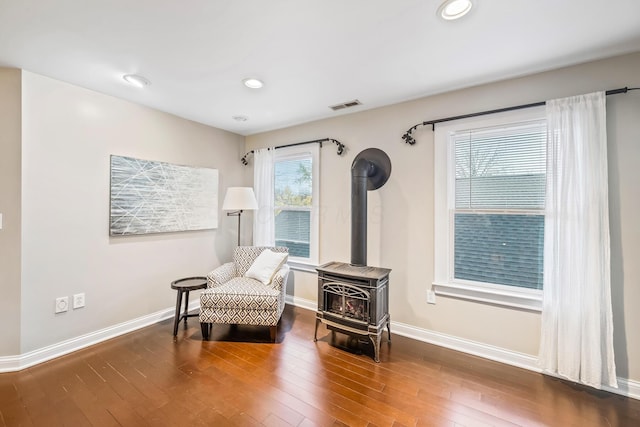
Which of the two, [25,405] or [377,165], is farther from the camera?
[377,165]

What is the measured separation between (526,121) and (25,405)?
13.6 feet

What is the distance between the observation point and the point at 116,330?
2.75 m

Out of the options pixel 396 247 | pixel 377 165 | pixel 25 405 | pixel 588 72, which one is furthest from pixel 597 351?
pixel 25 405

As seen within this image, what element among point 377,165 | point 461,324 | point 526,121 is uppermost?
point 526,121

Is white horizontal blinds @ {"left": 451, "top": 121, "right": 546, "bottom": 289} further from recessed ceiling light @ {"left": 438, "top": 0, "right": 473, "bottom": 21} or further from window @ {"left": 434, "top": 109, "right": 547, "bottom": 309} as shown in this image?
recessed ceiling light @ {"left": 438, "top": 0, "right": 473, "bottom": 21}

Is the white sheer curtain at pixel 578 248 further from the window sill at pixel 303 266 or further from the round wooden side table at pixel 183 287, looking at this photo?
the round wooden side table at pixel 183 287

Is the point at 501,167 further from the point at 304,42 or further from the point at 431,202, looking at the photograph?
the point at 304,42

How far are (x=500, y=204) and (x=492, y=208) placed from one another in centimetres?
7

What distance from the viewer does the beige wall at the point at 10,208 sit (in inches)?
84.8

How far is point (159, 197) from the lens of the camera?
3094mm

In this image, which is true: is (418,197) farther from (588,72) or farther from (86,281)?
(86,281)

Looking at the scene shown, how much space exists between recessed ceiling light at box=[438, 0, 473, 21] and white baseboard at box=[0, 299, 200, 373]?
3.74 meters

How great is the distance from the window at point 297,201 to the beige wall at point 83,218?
3.89 ft

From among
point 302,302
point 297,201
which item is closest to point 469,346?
point 302,302
